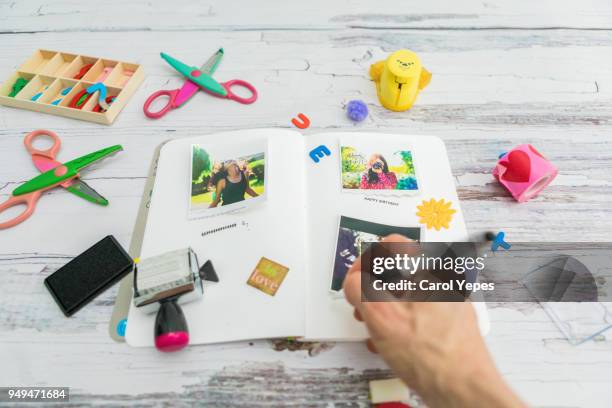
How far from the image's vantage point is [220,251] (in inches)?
26.8

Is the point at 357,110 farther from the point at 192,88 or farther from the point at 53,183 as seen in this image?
the point at 53,183

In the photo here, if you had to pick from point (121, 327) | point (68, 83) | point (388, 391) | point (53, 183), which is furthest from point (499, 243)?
point (68, 83)

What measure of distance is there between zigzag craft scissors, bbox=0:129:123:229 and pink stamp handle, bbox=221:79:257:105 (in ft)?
0.82

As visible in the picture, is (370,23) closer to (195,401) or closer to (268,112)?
(268,112)

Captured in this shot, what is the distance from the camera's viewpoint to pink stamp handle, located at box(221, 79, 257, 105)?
0.92 meters

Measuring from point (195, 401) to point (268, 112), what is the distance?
1.83 feet

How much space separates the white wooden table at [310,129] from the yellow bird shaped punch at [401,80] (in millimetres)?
25

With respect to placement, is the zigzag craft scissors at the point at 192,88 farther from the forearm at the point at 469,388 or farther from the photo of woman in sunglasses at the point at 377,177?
the forearm at the point at 469,388

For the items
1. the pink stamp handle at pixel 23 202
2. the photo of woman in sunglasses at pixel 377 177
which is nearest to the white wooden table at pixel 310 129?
the pink stamp handle at pixel 23 202

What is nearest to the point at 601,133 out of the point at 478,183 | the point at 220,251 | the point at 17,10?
the point at 478,183

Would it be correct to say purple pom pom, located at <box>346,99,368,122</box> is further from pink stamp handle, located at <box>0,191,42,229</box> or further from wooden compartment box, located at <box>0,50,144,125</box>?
pink stamp handle, located at <box>0,191,42,229</box>

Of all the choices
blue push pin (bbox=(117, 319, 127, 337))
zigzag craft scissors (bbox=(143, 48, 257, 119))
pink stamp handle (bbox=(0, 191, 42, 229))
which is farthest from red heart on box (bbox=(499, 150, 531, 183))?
pink stamp handle (bbox=(0, 191, 42, 229))

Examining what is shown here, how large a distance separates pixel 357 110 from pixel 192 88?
1.15 ft

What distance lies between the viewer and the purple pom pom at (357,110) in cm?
87
